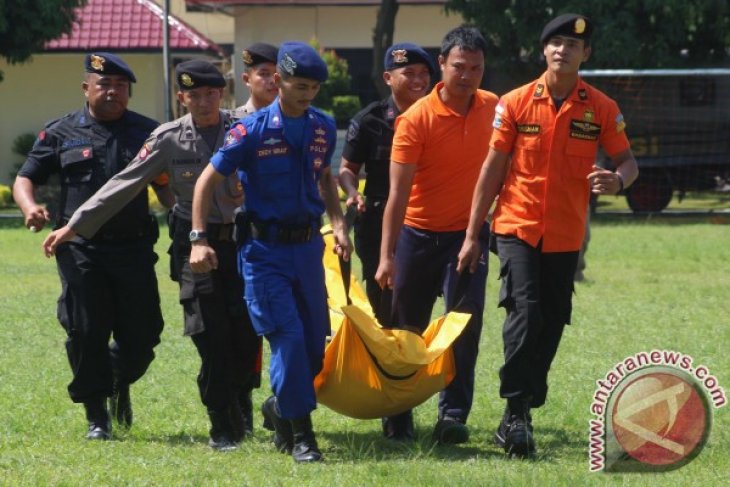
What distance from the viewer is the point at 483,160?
7.47 metres

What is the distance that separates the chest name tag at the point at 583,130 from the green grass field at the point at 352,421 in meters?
1.52

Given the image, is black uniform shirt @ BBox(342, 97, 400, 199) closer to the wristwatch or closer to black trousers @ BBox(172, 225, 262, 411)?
black trousers @ BBox(172, 225, 262, 411)

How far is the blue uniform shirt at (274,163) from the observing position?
21.7ft

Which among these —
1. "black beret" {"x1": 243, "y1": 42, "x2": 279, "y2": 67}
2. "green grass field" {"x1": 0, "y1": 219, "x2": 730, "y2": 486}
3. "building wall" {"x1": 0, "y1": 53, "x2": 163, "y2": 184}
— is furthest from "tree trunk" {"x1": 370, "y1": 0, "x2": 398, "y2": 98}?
"black beret" {"x1": 243, "y1": 42, "x2": 279, "y2": 67}

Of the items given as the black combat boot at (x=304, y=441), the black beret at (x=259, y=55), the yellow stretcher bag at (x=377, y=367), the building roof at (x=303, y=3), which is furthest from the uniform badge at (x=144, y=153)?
the building roof at (x=303, y=3)

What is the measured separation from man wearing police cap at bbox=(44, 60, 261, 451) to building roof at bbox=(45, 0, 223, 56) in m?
26.0

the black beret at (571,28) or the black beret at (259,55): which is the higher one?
the black beret at (571,28)

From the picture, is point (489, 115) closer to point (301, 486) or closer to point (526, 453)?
point (526, 453)

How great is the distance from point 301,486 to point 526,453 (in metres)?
1.28

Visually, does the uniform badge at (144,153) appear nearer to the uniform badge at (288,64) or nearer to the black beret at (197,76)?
the black beret at (197,76)

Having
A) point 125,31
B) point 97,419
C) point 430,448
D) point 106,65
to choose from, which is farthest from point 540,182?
point 125,31

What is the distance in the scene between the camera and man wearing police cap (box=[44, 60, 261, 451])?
7.09 metres

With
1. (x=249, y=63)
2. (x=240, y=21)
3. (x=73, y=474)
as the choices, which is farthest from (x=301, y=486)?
(x=240, y=21)

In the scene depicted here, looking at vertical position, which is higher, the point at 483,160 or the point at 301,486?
the point at 483,160
